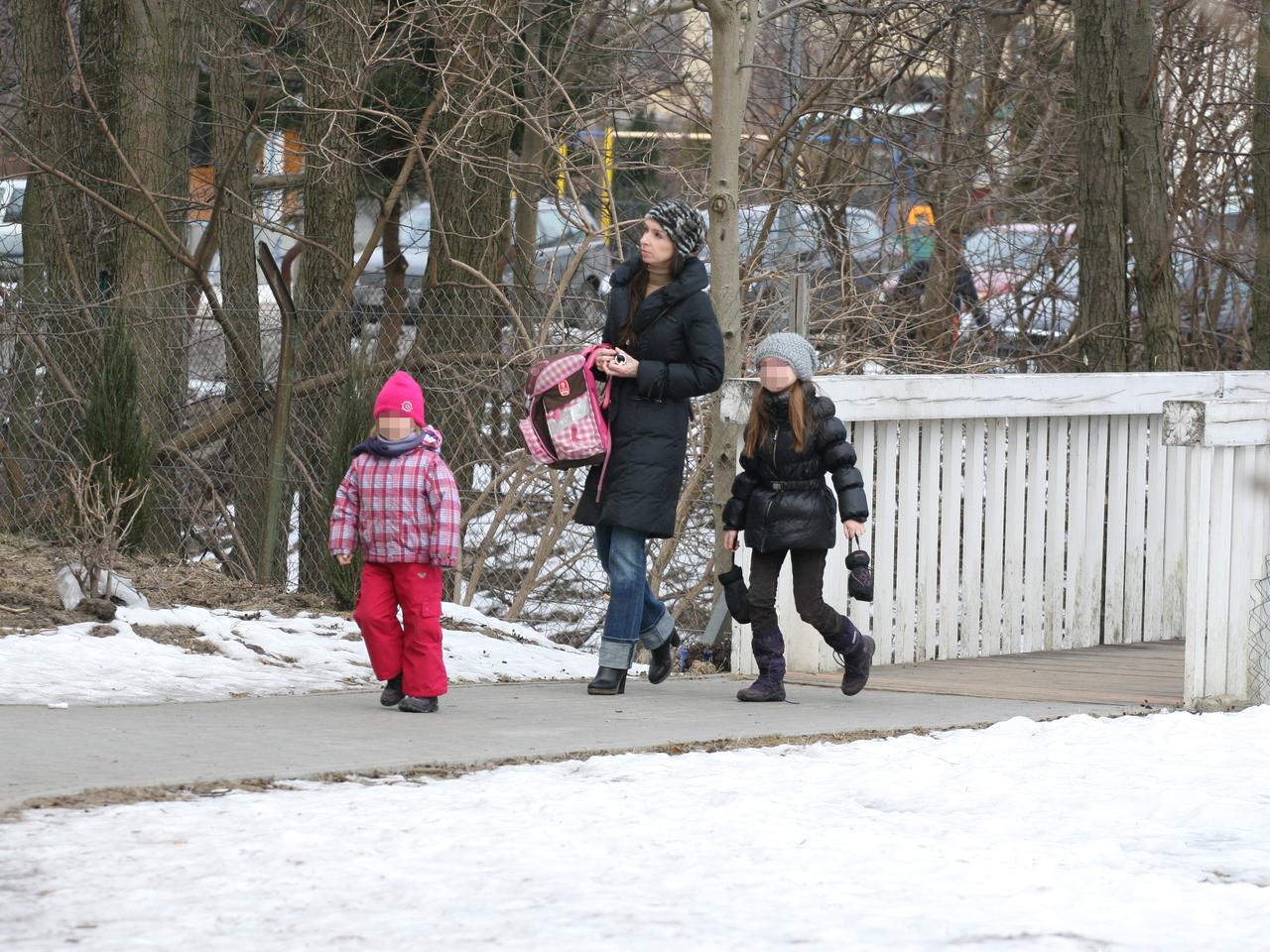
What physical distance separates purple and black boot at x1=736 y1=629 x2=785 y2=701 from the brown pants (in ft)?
0.14

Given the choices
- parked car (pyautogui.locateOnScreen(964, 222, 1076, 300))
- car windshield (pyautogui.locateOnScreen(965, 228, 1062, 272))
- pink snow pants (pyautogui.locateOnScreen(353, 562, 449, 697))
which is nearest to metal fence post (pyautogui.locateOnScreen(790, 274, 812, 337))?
pink snow pants (pyautogui.locateOnScreen(353, 562, 449, 697))

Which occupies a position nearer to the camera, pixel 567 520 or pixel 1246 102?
pixel 567 520

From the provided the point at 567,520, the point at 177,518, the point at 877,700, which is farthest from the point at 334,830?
the point at 177,518

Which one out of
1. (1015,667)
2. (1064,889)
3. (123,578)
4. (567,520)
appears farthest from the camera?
(567,520)

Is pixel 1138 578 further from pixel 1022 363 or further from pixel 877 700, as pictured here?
pixel 1022 363

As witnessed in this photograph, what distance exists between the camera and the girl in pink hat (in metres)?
6.45

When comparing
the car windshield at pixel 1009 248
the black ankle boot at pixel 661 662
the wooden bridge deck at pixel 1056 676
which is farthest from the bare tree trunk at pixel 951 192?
the black ankle boot at pixel 661 662

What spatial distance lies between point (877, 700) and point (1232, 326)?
430 inches

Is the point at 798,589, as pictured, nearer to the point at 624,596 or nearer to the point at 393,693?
the point at 624,596

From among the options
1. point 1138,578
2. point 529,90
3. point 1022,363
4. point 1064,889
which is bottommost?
point 1064,889

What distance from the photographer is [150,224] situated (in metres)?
12.8

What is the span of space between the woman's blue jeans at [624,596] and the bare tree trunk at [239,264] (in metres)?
3.97

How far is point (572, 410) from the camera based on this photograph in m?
6.78

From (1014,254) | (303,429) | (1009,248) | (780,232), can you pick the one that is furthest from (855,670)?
(1009,248)
